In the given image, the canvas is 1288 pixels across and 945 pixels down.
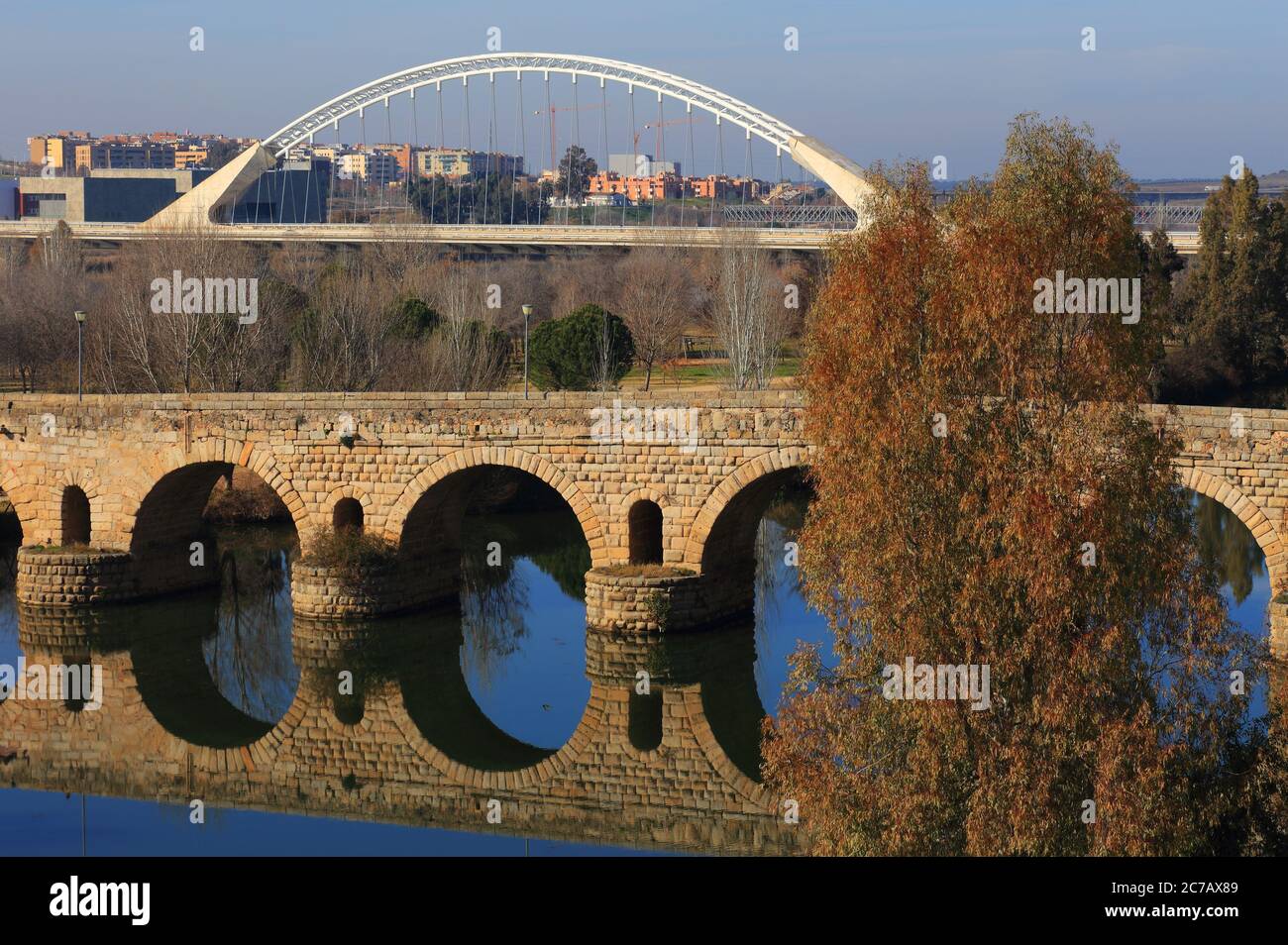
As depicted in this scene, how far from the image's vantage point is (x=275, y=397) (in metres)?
24.8

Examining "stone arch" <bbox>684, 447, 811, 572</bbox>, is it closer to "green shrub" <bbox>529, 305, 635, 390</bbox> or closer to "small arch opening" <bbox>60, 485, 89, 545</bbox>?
"small arch opening" <bbox>60, 485, 89, 545</bbox>

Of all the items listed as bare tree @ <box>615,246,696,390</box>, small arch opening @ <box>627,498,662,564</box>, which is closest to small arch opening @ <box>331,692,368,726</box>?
small arch opening @ <box>627,498,662,564</box>

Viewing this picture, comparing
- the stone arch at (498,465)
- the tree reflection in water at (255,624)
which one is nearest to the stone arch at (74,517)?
the tree reflection in water at (255,624)

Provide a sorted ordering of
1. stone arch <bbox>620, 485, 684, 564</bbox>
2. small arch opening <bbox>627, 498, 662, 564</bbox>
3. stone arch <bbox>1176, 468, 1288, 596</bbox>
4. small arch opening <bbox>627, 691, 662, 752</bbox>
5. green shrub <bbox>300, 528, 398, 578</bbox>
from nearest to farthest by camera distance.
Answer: stone arch <bbox>1176, 468, 1288, 596</bbox> → small arch opening <bbox>627, 691, 662, 752</bbox> → stone arch <bbox>620, 485, 684, 564</bbox> → small arch opening <bbox>627, 498, 662, 564</bbox> → green shrub <bbox>300, 528, 398, 578</bbox>

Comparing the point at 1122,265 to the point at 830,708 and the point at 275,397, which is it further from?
the point at 275,397

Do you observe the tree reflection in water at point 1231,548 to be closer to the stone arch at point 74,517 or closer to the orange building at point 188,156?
the stone arch at point 74,517

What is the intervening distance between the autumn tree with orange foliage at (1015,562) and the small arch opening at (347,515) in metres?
12.4

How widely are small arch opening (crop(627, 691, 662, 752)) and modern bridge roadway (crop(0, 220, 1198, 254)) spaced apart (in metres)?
30.9

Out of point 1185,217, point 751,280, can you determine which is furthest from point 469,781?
point 1185,217

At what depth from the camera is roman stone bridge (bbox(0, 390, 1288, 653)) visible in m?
22.9

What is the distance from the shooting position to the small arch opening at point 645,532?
2369 centimetres

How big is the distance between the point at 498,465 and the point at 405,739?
4.45m
